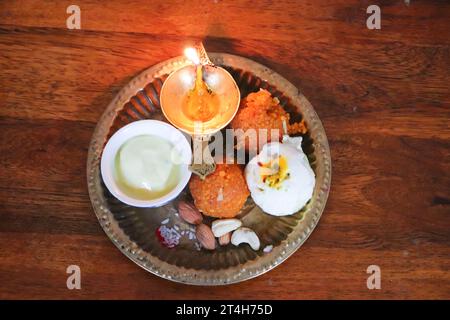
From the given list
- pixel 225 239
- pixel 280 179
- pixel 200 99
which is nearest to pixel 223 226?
pixel 225 239

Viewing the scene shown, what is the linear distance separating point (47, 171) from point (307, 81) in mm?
566

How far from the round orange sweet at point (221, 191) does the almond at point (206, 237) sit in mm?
37

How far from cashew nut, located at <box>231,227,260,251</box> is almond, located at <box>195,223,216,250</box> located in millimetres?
40

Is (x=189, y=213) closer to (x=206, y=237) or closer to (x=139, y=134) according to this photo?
(x=206, y=237)

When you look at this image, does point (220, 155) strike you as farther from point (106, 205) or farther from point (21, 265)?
point (21, 265)

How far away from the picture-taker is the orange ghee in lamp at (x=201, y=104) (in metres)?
0.98

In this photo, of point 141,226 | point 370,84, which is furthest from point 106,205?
point 370,84

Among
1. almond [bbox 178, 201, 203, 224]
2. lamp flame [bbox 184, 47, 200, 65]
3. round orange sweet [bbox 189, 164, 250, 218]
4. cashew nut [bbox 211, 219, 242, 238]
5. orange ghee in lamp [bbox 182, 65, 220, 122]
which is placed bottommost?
cashew nut [bbox 211, 219, 242, 238]

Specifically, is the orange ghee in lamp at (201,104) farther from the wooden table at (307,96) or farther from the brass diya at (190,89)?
the wooden table at (307,96)

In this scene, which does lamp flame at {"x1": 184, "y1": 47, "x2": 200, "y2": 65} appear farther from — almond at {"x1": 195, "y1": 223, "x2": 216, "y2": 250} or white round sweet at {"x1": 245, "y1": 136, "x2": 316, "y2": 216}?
almond at {"x1": 195, "y1": 223, "x2": 216, "y2": 250}

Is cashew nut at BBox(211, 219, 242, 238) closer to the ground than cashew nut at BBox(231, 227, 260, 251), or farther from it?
farther from it

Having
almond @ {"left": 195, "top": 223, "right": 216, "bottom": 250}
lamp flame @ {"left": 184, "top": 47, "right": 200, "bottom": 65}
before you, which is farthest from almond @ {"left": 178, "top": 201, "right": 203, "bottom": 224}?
lamp flame @ {"left": 184, "top": 47, "right": 200, "bottom": 65}

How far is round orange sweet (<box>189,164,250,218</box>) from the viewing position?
37.0 inches

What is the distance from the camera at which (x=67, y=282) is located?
987mm
